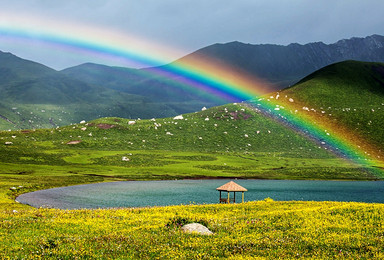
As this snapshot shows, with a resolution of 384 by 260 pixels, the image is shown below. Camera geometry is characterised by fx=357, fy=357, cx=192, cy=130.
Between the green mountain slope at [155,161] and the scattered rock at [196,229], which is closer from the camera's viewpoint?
the scattered rock at [196,229]

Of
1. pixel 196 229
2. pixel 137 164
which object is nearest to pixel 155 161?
pixel 137 164

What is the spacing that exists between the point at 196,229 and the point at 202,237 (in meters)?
1.99

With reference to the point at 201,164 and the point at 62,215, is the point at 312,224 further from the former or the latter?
the point at 201,164

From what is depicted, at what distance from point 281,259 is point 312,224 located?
9.61m

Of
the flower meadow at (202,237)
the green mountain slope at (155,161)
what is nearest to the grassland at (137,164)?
the green mountain slope at (155,161)

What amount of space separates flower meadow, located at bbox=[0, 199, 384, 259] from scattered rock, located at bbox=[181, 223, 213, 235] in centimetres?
56

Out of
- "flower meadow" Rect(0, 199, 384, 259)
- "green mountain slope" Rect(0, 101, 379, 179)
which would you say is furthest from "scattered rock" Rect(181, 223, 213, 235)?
"green mountain slope" Rect(0, 101, 379, 179)

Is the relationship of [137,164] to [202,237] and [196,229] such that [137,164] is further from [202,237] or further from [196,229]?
[202,237]

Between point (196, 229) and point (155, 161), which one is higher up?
point (196, 229)

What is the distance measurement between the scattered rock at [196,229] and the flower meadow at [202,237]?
1.83 ft

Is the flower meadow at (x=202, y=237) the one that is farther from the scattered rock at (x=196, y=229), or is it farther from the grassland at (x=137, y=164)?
the grassland at (x=137, y=164)

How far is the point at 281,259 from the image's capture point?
17859mm

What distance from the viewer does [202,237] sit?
2277cm

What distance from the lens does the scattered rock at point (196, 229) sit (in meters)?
24.1
